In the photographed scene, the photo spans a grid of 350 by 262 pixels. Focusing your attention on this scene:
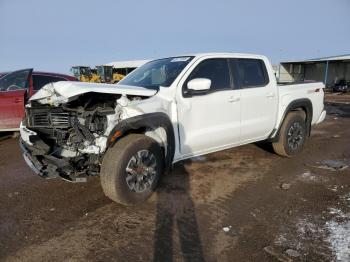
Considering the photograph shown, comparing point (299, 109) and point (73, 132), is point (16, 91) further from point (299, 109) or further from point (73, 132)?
point (299, 109)

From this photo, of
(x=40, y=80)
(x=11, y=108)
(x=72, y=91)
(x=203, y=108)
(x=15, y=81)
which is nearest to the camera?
(x=72, y=91)

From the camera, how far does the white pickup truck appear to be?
3.54 meters

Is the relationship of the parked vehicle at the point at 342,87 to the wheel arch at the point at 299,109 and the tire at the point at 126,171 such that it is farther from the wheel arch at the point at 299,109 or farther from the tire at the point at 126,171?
the tire at the point at 126,171

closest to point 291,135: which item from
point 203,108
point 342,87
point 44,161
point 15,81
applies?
point 203,108

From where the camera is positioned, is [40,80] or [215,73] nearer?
[215,73]

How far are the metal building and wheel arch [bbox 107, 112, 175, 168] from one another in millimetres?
34344

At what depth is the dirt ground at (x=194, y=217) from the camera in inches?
113

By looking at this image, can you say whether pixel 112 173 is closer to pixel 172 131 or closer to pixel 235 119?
pixel 172 131

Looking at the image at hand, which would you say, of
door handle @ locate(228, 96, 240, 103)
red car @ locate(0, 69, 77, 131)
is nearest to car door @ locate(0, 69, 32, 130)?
red car @ locate(0, 69, 77, 131)

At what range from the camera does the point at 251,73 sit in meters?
5.21

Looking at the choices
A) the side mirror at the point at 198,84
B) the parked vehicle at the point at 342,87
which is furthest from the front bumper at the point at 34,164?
the parked vehicle at the point at 342,87

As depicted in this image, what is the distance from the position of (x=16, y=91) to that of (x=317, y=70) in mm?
38795

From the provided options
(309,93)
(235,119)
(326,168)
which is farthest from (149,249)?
(309,93)

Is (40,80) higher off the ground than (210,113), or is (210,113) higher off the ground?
(40,80)
